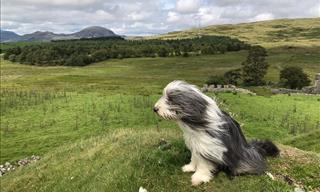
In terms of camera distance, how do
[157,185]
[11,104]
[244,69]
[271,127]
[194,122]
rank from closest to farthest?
[194,122], [157,185], [271,127], [11,104], [244,69]

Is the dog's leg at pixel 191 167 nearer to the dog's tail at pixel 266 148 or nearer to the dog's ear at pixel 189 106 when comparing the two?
the dog's ear at pixel 189 106

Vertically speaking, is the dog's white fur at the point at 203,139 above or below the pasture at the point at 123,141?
above

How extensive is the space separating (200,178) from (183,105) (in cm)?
201

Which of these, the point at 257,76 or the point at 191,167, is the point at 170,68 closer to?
the point at 257,76

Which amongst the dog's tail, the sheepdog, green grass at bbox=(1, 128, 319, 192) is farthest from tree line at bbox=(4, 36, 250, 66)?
the sheepdog

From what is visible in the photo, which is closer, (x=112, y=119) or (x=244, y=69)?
(x=112, y=119)

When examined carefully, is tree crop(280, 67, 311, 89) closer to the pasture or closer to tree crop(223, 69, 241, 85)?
tree crop(223, 69, 241, 85)

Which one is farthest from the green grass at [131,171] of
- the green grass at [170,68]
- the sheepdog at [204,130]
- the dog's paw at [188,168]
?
the green grass at [170,68]

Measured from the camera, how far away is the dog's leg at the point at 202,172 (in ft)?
36.0

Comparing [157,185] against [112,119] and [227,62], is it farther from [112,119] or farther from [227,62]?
[227,62]

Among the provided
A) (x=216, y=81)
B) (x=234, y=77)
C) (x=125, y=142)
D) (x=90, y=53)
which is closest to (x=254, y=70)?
(x=234, y=77)

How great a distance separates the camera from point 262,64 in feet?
290

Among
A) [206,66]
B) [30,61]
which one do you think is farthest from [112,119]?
[30,61]

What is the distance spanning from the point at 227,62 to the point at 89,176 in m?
123
